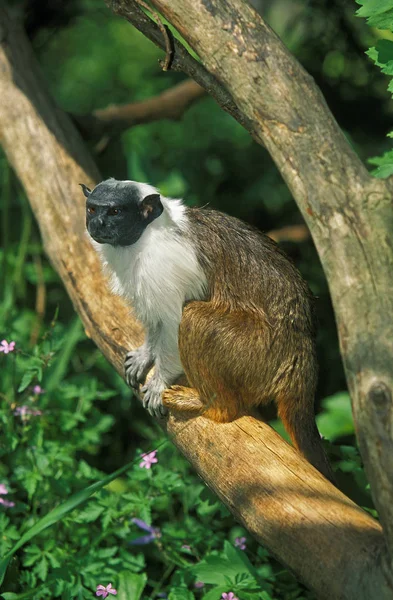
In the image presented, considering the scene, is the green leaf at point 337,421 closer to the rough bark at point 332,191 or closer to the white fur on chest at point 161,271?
the white fur on chest at point 161,271

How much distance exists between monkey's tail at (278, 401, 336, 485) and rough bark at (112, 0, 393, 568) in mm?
1045

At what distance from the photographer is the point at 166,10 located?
2.57m

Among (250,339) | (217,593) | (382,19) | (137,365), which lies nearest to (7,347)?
(137,365)

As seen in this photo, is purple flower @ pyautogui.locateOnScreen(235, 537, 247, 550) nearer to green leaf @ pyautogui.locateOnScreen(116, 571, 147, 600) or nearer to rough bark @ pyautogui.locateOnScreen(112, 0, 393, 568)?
green leaf @ pyautogui.locateOnScreen(116, 571, 147, 600)

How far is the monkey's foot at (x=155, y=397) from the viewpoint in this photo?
3.64 metres

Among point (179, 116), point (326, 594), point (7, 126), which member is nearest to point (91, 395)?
point (7, 126)

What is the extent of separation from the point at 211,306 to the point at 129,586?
120 centimetres

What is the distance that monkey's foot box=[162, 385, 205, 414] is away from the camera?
3482 millimetres

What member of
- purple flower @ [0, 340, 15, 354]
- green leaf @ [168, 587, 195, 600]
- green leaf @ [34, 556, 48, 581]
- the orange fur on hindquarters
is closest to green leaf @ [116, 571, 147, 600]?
green leaf @ [168, 587, 195, 600]

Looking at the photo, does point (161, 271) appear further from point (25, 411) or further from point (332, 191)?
point (332, 191)

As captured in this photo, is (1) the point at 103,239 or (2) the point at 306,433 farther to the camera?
(1) the point at 103,239

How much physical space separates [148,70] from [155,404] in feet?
18.2

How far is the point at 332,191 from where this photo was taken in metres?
2.24

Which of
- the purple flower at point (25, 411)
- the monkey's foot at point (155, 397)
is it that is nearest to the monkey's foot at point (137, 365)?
the monkey's foot at point (155, 397)
